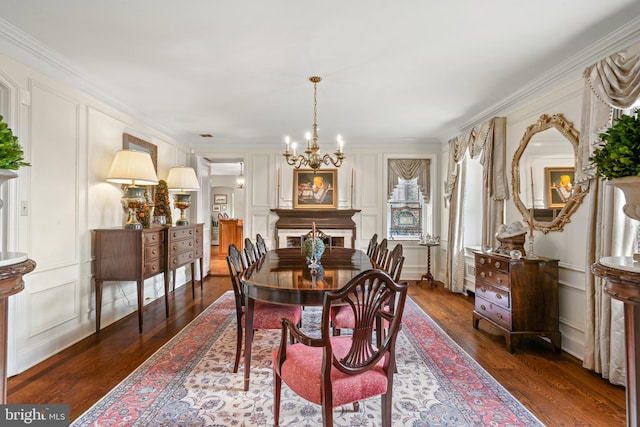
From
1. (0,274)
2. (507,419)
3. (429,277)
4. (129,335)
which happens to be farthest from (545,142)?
(129,335)

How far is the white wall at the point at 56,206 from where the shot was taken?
8.24ft

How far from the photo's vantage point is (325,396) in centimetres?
150

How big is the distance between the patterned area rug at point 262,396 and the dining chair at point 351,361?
19.2 inches

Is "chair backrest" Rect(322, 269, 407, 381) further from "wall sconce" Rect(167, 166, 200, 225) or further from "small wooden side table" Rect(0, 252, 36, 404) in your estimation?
"wall sconce" Rect(167, 166, 200, 225)

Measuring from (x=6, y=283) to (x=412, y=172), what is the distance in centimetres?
560

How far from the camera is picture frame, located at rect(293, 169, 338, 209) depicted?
5914mm

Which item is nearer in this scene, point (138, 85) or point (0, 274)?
point (0, 274)

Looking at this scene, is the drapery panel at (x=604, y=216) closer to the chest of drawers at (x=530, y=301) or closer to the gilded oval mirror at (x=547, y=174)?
the gilded oval mirror at (x=547, y=174)

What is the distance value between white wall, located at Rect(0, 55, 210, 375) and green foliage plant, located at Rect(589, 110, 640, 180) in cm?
354

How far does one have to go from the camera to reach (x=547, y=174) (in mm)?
3182

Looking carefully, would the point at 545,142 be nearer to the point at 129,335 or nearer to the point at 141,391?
the point at 141,391

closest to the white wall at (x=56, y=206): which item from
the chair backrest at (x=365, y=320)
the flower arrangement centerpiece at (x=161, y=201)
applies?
the flower arrangement centerpiece at (x=161, y=201)

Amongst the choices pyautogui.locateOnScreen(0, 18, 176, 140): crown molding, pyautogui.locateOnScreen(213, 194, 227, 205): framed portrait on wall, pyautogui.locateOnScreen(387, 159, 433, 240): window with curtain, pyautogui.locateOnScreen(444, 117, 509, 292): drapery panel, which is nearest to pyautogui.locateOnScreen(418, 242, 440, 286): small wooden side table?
pyautogui.locateOnScreen(444, 117, 509, 292): drapery panel

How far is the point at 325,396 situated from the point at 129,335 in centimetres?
262
